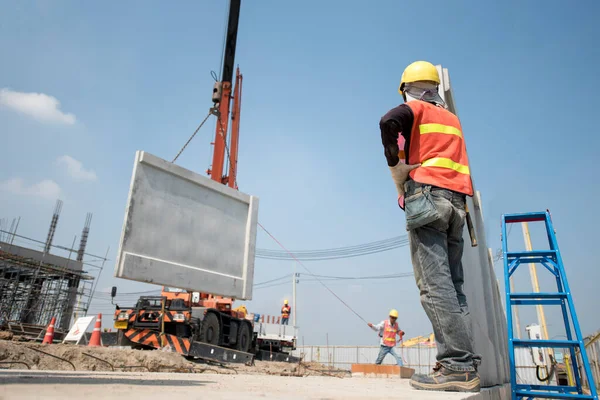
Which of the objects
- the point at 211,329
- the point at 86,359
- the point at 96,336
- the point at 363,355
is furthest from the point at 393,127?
the point at 363,355

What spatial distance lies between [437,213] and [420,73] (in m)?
1.07

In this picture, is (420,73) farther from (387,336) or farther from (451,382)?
(387,336)

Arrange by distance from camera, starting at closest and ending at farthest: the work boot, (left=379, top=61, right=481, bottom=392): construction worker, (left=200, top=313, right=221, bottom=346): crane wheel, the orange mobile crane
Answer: the work boot
(left=379, top=61, right=481, bottom=392): construction worker
the orange mobile crane
(left=200, top=313, right=221, bottom=346): crane wheel

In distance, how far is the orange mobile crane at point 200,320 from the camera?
27.6 feet

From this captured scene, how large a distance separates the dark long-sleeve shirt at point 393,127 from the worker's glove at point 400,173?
0.11 feet

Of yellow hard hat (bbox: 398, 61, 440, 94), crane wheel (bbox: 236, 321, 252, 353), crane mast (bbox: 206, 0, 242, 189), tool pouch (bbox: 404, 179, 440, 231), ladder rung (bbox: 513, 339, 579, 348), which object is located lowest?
ladder rung (bbox: 513, 339, 579, 348)

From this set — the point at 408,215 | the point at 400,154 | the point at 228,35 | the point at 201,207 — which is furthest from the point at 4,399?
the point at 228,35

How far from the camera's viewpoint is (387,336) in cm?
1073

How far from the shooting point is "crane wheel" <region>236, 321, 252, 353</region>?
34.3 feet

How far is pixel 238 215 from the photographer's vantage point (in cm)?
423

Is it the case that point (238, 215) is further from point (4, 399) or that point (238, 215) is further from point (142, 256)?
point (4, 399)

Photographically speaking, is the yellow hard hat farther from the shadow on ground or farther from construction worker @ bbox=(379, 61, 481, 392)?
the shadow on ground

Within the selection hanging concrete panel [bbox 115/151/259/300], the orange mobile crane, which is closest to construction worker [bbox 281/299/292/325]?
the orange mobile crane

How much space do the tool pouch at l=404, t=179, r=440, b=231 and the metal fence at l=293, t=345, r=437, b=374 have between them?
1925 cm
